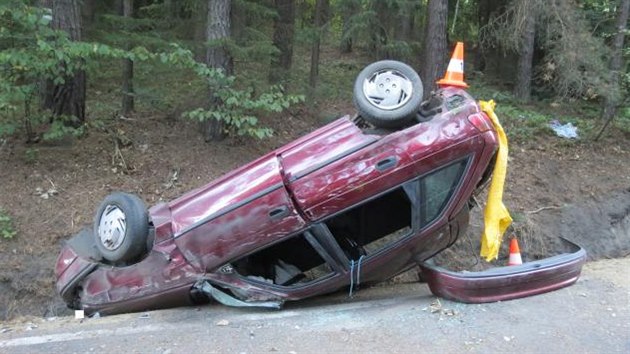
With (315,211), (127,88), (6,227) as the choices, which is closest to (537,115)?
(127,88)

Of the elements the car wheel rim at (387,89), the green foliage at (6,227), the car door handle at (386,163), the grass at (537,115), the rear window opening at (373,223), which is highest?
the car wheel rim at (387,89)

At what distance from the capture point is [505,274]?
16.5 feet

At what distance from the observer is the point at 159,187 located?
25.9ft

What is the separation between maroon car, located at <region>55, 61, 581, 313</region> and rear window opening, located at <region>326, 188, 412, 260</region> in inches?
1.7

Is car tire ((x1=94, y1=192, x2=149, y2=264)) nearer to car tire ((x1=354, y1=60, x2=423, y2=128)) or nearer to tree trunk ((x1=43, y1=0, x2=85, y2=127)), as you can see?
car tire ((x1=354, y1=60, x2=423, y2=128))

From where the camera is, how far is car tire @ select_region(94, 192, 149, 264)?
5195 millimetres

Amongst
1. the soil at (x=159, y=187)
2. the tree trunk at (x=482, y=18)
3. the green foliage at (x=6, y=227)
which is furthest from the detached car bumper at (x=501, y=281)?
the tree trunk at (x=482, y=18)

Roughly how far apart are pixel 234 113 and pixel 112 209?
9.16ft

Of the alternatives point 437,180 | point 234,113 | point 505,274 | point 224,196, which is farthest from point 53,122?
point 505,274

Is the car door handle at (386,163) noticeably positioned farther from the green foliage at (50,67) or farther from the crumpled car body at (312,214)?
the green foliage at (50,67)

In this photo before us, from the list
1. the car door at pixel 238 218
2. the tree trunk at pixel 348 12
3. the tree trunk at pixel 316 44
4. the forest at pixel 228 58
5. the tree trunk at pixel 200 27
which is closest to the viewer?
the car door at pixel 238 218

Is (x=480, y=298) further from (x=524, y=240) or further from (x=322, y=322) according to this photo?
(x=524, y=240)

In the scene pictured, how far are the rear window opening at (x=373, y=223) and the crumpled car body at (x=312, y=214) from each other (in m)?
0.04

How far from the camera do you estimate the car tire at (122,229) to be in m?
5.20
